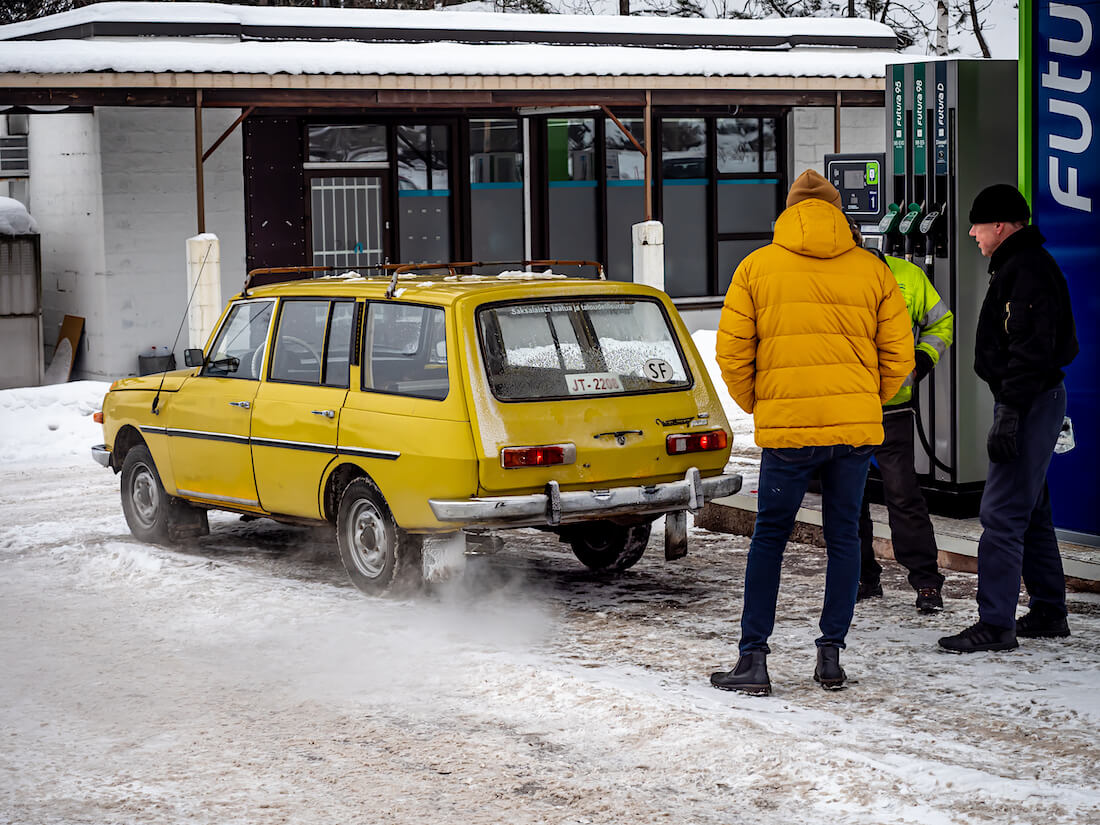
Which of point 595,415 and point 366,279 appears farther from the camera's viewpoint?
point 366,279

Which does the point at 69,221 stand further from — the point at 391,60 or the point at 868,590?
the point at 868,590

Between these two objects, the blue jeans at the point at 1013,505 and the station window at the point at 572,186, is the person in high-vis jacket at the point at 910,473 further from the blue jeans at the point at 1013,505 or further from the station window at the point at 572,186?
the station window at the point at 572,186

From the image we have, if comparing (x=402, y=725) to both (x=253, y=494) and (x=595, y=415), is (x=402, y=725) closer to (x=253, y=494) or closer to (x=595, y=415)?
(x=595, y=415)

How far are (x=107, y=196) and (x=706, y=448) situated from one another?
13414 mm

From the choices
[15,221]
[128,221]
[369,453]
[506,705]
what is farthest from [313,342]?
[128,221]

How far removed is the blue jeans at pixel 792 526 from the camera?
6355 mm

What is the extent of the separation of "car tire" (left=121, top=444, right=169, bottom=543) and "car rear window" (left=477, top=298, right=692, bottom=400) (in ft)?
9.66

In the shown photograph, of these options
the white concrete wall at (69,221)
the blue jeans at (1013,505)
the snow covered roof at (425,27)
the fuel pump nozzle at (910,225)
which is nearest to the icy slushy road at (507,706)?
the blue jeans at (1013,505)

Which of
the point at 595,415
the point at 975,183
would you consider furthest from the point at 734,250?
the point at 595,415

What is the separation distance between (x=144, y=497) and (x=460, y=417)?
3.25 m

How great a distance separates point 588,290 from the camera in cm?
839

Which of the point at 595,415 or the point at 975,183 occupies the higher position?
the point at 975,183

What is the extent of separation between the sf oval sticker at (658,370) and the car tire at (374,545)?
1450mm

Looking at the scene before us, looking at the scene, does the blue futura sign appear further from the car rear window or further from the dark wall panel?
the dark wall panel
